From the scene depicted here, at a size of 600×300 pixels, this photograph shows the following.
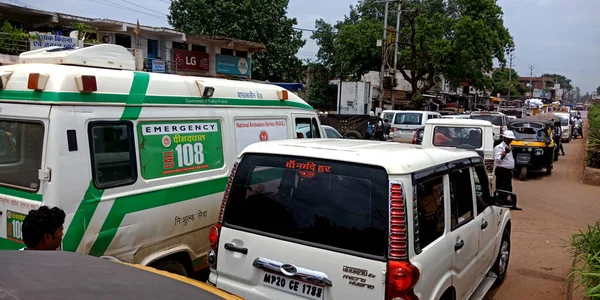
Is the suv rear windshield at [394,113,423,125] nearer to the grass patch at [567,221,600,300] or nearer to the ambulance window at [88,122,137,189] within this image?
the grass patch at [567,221,600,300]

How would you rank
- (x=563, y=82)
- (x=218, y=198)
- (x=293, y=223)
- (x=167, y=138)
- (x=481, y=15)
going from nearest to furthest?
1. (x=293, y=223)
2. (x=167, y=138)
3. (x=218, y=198)
4. (x=481, y=15)
5. (x=563, y=82)

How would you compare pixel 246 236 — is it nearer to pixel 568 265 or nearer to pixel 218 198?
pixel 218 198

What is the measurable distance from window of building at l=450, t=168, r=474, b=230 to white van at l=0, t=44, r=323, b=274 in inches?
94.3

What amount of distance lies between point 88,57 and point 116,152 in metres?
0.98

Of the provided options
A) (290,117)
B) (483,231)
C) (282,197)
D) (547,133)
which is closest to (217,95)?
(290,117)

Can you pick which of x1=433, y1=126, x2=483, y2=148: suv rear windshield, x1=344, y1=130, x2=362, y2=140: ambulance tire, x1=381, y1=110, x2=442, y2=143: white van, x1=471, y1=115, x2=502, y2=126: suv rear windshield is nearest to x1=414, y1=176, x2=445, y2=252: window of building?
x1=433, y1=126, x2=483, y2=148: suv rear windshield

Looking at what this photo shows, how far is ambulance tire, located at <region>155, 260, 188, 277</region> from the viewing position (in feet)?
13.6

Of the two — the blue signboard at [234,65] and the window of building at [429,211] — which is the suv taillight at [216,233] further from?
the blue signboard at [234,65]

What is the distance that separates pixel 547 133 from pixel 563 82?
→ 581 feet

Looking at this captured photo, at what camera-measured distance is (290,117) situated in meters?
6.06

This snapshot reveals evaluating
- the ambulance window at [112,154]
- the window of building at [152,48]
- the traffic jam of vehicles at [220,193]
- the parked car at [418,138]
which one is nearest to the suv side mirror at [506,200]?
the traffic jam of vehicles at [220,193]

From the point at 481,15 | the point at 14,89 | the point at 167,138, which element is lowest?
the point at 167,138

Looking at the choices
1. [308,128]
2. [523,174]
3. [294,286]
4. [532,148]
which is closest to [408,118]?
[532,148]

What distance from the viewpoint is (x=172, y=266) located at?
423 centimetres
